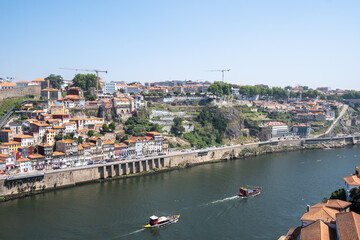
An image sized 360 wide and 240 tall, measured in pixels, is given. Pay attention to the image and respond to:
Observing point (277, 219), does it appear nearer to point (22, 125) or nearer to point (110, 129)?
point (110, 129)

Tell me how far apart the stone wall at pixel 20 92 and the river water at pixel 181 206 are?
2077 centimetres

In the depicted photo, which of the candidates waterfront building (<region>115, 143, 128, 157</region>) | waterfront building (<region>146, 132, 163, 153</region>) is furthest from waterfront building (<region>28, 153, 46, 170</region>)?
waterfront building (<region>146, 132, 163, 153</region>)

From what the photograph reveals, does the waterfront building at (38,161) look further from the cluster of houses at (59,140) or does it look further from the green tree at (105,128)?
the green tree at (105,128)

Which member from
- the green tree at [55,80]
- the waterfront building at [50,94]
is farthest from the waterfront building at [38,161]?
the green tree at [55,80]

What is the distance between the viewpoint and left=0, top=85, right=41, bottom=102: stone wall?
43.3 meters

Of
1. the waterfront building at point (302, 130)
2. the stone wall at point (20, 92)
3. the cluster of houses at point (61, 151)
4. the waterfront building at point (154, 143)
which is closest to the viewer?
the cluster of houses at point (61, 151)

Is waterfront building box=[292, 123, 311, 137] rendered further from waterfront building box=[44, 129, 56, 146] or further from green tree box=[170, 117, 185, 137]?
waterfront building box=[44, 129, 56, 146]

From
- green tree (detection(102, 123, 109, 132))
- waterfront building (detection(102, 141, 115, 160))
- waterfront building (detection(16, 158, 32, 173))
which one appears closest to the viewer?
waterfront building (detection(16, 158, 32, 173))

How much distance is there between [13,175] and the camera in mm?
29578

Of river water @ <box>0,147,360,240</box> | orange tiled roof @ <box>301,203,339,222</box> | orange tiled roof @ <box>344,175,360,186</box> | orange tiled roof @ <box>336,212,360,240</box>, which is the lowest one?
river water @ <box>0,147,360,240</box>

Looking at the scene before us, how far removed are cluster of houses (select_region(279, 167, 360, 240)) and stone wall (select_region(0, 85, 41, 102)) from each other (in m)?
39.8

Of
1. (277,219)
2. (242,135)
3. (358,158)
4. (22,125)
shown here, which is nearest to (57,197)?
(22,125)

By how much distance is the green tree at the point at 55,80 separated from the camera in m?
54.8

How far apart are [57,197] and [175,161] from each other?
16313 mm
